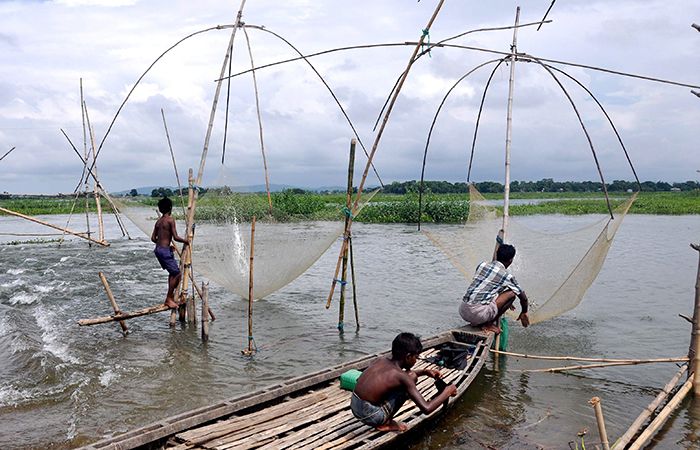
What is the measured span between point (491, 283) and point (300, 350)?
2.04 m

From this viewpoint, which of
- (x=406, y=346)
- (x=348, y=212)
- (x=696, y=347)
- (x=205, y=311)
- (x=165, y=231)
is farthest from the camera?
(x=165, y=231)

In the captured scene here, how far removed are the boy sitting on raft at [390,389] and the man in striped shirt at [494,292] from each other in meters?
1.71

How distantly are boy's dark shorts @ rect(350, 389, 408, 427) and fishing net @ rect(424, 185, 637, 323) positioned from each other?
2.59 m

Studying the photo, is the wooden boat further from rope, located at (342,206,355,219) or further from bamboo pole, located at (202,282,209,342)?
bamboo pole, located at (202,282,209,342)

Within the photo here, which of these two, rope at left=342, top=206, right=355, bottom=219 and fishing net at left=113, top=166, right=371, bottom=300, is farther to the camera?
fishing net at left=113, top=166, right=371, bottom=300

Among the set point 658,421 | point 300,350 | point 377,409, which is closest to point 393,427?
point 377,409

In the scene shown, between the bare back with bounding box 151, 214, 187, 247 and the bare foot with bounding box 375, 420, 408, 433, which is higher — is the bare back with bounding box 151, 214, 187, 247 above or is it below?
above

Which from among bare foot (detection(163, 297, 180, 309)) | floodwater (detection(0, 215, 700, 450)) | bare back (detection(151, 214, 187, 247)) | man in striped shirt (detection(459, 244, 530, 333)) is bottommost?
floodwater (detection(0, 215, 700, 450))

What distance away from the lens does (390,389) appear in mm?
3062

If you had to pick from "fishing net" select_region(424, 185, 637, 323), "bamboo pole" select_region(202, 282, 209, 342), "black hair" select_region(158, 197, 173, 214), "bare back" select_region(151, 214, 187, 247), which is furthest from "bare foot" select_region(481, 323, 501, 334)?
"black hair" select_region(158, 197, 173, 214)

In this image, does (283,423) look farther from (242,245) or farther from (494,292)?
(242,245)

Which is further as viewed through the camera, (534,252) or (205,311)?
(534,252)

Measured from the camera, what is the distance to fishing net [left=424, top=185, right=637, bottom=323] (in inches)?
214

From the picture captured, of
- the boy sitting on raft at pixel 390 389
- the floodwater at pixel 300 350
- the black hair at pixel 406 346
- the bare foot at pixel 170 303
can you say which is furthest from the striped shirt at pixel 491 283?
the bare foot at pixel 170 303
